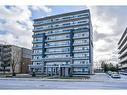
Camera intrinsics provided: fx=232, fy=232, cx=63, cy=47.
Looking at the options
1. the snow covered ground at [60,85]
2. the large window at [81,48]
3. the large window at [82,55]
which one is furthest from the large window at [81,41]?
the snow covered ground at [60,85]

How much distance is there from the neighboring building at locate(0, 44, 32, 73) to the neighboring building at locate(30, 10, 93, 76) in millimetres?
4146

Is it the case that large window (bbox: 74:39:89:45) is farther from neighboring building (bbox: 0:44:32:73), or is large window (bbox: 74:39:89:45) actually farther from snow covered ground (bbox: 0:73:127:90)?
snow covered ground (bbox: 0:73:127:90)

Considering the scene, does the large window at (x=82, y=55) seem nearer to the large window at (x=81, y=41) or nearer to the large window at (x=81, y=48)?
the large window at (x=81, y=48)

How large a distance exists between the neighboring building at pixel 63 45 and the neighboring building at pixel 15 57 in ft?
13.6

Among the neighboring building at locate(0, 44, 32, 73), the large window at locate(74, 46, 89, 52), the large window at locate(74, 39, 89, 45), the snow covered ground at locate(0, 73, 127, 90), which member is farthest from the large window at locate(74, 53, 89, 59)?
the snow covered ground at locate(0, 73, 127, 90)

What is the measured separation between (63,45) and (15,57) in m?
11.6

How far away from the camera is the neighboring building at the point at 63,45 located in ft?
131

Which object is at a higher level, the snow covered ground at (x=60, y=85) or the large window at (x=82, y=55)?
the large window at (x=82, y=55)

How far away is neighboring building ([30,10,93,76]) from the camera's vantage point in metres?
39.8

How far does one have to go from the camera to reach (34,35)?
1800 inches

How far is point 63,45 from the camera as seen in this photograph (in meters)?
41.6

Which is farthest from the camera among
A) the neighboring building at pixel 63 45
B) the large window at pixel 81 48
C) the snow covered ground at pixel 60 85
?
the neighboring building at pixel 63 45
